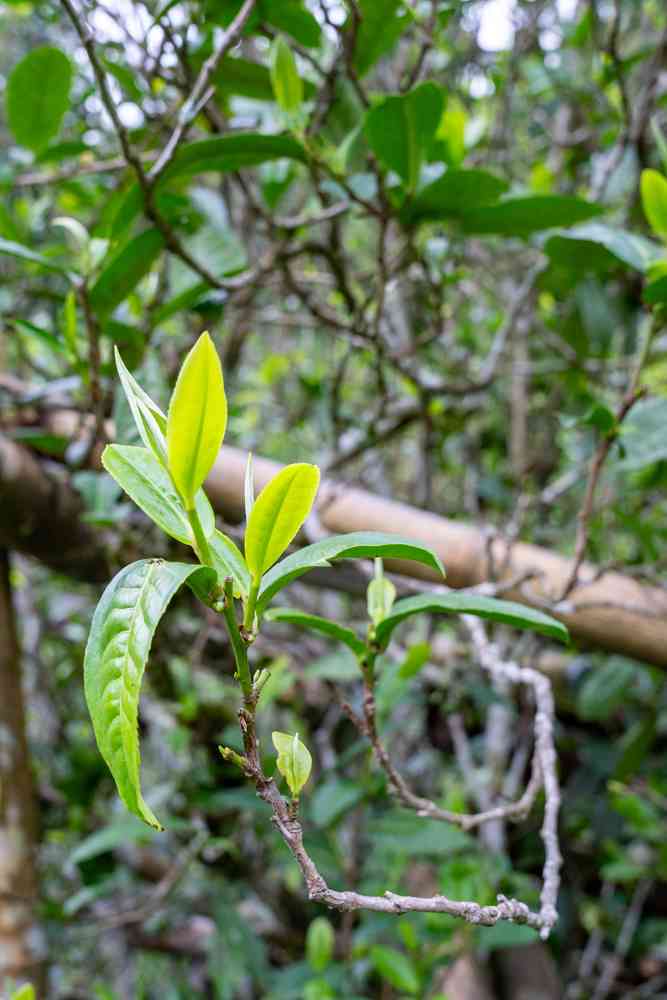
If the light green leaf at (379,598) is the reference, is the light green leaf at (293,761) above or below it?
below

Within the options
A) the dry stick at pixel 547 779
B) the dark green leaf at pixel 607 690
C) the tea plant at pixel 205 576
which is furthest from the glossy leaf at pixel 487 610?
the dark green leaf at pixel 607 690

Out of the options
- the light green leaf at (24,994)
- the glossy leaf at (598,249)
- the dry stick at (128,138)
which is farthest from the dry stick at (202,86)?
the light green leaf at (24,994)

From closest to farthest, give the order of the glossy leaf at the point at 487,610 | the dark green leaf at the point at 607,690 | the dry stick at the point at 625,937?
the glossy leaf at the point at 487,610, the dark green leaf at the point at 607,690, the dry stick at the point at 625,937

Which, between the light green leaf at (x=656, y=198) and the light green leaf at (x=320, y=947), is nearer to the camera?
the light green leaf at (x=656, y=198)

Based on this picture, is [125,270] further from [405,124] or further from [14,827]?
[14,827]

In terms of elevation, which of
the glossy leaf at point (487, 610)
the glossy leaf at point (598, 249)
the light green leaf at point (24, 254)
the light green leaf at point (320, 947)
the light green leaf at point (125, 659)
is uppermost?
the glossy leaf at point (598, 249)

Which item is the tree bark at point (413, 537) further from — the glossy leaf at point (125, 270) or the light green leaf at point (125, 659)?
the light green leaf at point (125, 659)

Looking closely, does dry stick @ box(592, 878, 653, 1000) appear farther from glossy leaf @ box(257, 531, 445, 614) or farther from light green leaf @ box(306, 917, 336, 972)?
glossy leaf @ box(257, 531, 445, 614)

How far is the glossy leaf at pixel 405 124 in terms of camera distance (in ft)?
1.78

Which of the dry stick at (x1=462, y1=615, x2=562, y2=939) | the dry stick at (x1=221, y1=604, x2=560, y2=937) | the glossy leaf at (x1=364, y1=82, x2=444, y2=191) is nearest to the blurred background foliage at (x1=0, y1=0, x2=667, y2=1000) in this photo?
the glossy leaf at (x1=364, y1=82, x2=444, y2=191)

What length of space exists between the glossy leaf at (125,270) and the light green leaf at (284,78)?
0.43 feet

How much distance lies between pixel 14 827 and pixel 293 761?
2.11 ft

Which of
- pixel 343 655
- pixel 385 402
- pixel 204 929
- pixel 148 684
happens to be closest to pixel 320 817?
pixel 343 655

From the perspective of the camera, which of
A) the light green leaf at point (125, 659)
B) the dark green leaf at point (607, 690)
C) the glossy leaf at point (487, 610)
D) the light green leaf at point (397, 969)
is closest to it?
the light green leaf at point (125, 659)
